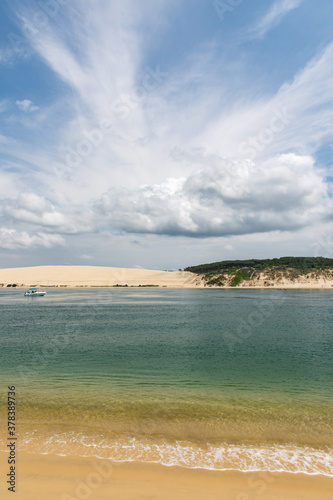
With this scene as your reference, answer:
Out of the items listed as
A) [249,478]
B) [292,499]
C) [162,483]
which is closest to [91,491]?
[162,483]

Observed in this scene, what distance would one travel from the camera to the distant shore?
4985 inches

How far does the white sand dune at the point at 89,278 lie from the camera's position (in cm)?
15750

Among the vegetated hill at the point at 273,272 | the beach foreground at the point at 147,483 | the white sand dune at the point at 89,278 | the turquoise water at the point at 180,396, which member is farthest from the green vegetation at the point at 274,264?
the beach foreground at the point at 147,483

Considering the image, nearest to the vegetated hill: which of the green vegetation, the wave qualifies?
the green vegetation

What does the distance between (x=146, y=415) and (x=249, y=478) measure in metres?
5.41

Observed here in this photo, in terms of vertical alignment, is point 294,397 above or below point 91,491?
below

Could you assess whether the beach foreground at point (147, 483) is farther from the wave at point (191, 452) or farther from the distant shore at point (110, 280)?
the distant shore at point (110, 280)

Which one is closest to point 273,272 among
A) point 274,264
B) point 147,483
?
point 274,264

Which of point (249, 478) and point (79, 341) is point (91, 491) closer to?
point (249, 478)

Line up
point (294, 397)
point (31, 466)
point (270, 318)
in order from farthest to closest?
1. point (270, 318)
2. point (294, 397)
3. point (31, 466)

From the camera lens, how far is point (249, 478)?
8.64 meters

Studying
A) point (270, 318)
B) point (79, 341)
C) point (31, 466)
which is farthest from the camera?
point (270, 318)

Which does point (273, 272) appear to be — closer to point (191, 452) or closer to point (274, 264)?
point (274, 264)

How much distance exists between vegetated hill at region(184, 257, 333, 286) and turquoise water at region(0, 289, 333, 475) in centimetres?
10334
